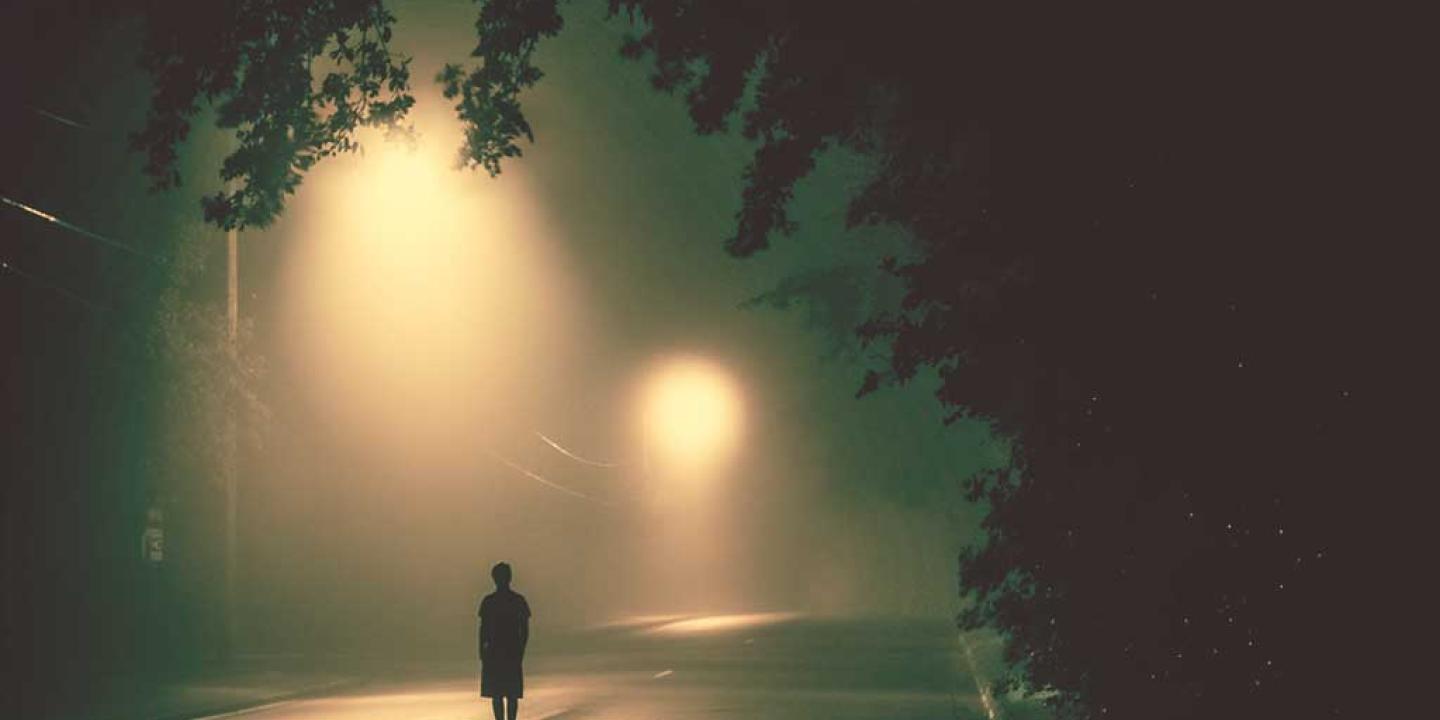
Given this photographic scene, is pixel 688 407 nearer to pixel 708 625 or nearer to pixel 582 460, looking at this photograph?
pixel 582 460

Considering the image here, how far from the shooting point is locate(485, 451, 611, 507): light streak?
72.2 meters

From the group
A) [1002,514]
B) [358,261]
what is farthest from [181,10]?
[358,261]

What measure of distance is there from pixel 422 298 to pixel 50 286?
3597cm

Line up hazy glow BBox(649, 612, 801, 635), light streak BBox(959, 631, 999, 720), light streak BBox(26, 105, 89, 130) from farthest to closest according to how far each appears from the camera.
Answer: hazy glow BBox(649, 612, 801, 635), light streak BBox(26, 105, 89, 130), light streak BBox(959, 631, 999, 720)

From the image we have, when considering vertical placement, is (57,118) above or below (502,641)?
above

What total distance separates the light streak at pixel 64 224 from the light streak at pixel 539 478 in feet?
131

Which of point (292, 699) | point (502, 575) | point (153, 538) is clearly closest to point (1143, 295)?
point (502, 575)

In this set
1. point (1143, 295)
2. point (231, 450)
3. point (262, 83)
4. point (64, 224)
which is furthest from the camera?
point (231, 450)

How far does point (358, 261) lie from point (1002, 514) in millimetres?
33732

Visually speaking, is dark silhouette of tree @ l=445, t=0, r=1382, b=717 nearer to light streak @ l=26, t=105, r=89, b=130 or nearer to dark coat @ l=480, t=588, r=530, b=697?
dark coat @ l=480, t=588, r=530, b=697

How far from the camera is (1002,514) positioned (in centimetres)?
1134

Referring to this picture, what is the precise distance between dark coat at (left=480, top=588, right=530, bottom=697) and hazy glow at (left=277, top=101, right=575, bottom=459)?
12.0 ft

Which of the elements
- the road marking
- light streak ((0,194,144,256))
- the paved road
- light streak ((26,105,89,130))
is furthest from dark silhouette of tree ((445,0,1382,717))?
light streak ((26,105,89,130))

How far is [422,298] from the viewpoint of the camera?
218ft
